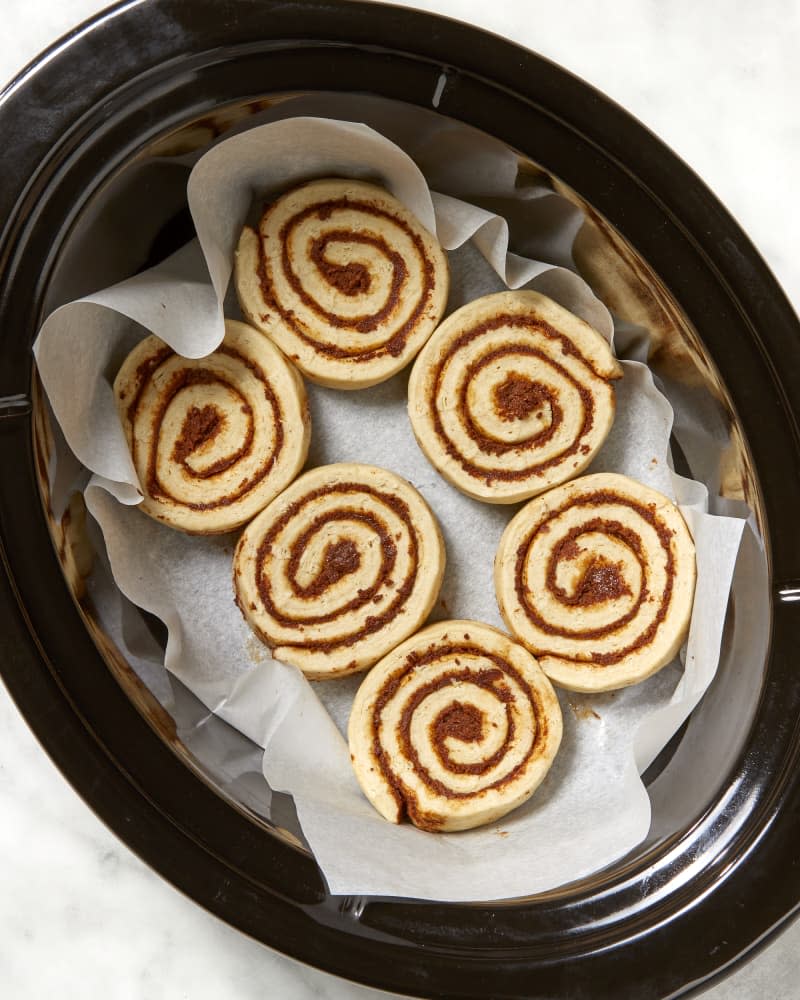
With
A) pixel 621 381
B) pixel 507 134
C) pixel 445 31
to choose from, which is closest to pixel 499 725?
pixel 621 381

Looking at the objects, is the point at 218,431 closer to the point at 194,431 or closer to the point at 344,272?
the point at 194,431

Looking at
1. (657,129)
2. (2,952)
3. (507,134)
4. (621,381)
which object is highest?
(657,129)

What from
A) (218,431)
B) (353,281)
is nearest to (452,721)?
(218,431)

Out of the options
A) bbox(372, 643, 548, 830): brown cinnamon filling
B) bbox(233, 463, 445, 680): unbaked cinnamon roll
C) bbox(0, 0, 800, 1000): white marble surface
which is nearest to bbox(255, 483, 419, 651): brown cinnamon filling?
bbox(233, 463, 445, 680): unbaked cinnamon roll

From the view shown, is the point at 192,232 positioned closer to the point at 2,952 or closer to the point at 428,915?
the point at 428,915

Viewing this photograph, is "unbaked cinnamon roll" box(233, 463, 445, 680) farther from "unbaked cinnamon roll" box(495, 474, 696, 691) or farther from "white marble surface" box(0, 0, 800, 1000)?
"white marble surface" box(0, 0, 800, 1000)

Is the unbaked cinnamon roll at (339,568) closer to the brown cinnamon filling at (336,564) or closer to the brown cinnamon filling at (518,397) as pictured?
the brown cinnamon filling at (336,564)
